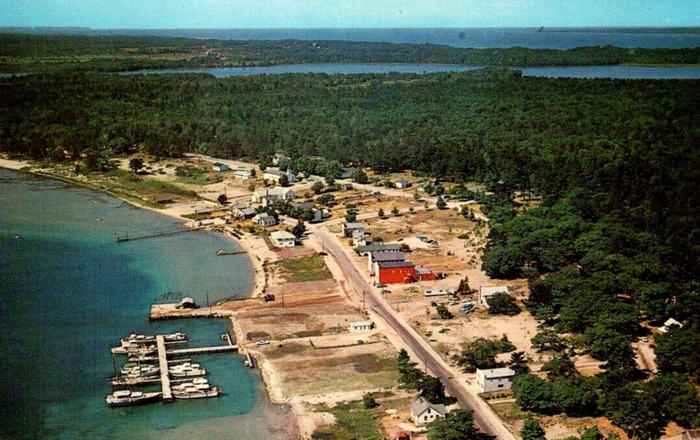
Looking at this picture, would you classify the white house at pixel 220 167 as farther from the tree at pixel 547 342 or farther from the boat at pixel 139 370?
the tree at pixel 547 342

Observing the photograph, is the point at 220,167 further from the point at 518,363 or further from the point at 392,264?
the point at 518,363

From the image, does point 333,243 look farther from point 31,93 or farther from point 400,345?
point 31,93

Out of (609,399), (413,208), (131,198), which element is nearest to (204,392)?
(609,399)

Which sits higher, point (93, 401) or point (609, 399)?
point (609, 399)

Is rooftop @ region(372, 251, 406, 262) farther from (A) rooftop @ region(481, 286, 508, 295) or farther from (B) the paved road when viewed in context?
(A) rooftop @ region(481, 286, 508, 295)

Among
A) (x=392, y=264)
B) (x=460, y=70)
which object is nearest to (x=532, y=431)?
(x=392, y=264)

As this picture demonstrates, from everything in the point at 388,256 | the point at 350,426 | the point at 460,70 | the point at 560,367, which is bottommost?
the point at 350,426
